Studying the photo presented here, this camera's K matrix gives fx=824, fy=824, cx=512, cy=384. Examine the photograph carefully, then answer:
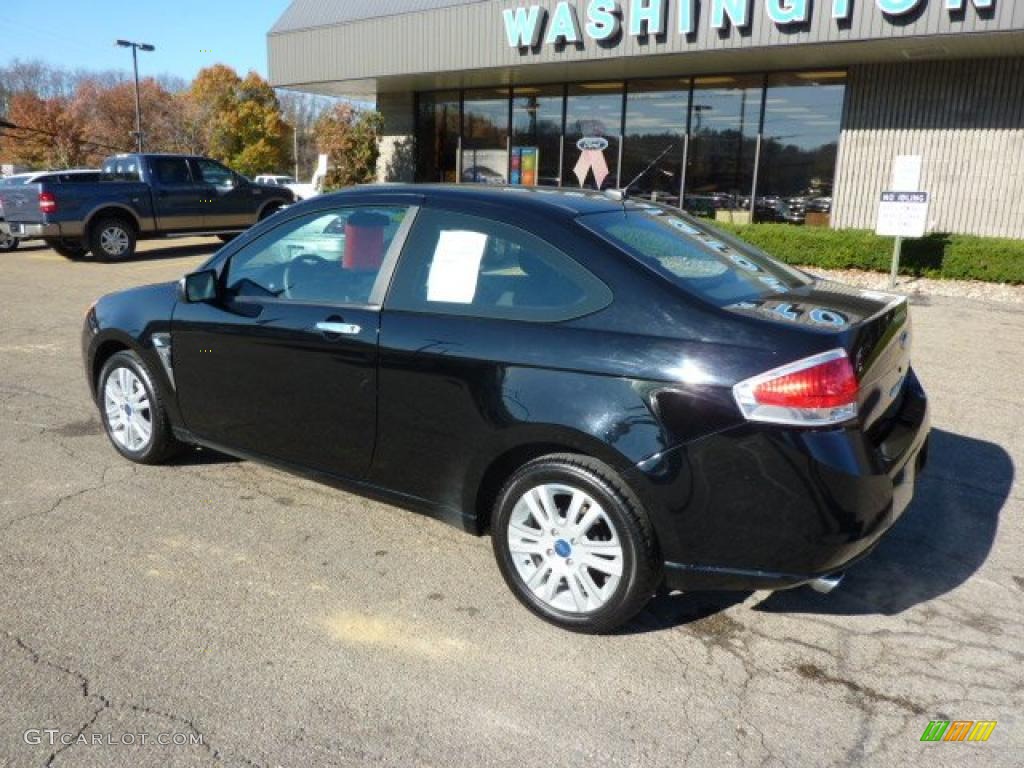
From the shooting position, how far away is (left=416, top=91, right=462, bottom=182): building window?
829 inches

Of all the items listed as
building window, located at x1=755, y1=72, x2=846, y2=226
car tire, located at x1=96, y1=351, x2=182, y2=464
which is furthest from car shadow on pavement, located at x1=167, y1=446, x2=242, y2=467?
building window, located at x1=755, y1=72, x2=846, y2=226

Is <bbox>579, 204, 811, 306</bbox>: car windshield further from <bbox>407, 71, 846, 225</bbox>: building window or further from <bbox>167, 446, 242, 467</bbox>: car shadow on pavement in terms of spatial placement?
<bbox>407, 71, 846, 225</bbox>: building window

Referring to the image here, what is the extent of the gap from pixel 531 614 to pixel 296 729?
1.04m

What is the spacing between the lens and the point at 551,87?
1873cm

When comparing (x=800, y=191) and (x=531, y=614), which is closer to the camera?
(x=531, y=614)

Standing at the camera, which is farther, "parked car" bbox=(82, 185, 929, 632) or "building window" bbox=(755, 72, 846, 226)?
"building window" bbox=(755, 72, 846, 226)

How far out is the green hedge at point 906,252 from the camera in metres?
11.9

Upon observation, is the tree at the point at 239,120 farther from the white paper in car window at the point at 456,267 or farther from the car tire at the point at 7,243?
the white paper in car window at the point at 456,267

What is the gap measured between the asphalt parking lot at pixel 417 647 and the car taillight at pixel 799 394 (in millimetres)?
921

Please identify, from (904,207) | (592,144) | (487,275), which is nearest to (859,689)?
(487,275)

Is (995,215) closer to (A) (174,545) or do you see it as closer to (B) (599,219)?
(B) (599,219)

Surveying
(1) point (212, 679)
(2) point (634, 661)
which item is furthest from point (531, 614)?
(1) point (212, 679)

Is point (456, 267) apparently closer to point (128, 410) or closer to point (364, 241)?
point (364, 241)

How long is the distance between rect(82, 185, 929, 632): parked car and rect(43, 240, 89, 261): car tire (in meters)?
13.3
